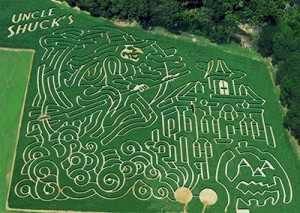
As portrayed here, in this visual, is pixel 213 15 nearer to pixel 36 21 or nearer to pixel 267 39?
pixel 267 39

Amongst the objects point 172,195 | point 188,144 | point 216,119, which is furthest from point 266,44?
point 172,195

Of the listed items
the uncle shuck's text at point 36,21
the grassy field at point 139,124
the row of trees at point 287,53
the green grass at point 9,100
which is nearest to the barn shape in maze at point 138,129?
the grassy field at point 139,124

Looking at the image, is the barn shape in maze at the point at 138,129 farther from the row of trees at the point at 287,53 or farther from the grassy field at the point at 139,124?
the row of trees at the point at 287,53

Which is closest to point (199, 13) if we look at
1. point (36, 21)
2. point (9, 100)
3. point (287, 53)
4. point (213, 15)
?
point (213, 15)

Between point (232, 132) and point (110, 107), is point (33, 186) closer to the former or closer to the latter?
point (110, 107)

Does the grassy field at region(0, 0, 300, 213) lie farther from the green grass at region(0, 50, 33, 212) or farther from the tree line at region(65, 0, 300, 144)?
the tree line at region(65, 0, 300, 144)

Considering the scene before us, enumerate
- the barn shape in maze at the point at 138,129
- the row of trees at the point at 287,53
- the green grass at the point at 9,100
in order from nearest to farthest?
the green grass at the point at 9,100 → the barn shape in maze at the point at 138,129 → the row of trees at the point at 287,53

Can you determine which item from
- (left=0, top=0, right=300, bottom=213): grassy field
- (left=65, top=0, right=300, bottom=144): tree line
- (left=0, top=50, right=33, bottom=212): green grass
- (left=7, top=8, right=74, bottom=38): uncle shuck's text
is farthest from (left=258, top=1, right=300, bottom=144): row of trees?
(left=0, top=50, right=33, bottom=212): green grass
